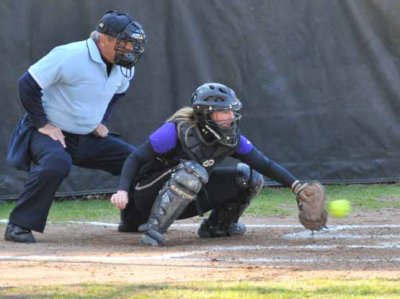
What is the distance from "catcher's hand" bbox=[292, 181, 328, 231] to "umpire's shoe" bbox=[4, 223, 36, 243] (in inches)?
74.8

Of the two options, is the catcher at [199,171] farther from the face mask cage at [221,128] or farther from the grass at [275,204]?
the grass at [275,204]

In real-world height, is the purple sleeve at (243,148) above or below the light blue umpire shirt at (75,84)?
below

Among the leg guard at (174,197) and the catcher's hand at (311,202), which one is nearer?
the leg guard at (174,197)

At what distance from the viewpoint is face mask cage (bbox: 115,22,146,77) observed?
6.98 metres

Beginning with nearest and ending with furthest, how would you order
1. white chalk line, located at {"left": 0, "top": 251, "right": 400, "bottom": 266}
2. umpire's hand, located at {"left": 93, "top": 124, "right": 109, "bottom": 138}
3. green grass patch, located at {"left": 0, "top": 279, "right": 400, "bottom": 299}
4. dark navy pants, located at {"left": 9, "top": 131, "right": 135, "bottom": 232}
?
green grass patch, located at {"left": 0, "top": 279, "right": 400, "bottom": 299} → white chalk line, located at {"left": 0, "top": 251, "right": 400, "bottom": 266} → dark navy pants, located at {"left": 9, "top": 131, "right": 135, "bottom": 232} → umpire's hand, located at {"left": 93, "top": 124, "right": 109, "bottom": 138}

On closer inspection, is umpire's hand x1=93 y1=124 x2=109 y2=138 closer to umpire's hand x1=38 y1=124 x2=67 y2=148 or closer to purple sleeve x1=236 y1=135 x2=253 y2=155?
umpire's hand x1=38 y1=124 x2=67 y2=148

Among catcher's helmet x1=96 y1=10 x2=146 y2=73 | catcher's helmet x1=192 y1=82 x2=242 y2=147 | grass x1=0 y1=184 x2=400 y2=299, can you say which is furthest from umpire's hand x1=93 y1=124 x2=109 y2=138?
grass x1=0 y1=184 x2=400 y2=299

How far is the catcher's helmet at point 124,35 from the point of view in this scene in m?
6.97

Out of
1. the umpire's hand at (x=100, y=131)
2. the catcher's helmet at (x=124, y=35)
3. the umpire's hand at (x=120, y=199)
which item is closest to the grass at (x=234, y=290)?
the umpire's hand at (x=120, y=199)

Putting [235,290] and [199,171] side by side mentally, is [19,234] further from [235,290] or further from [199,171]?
[235,290]

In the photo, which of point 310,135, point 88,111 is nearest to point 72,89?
point 88,111

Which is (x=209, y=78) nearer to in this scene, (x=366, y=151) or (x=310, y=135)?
(x=310, y=135)

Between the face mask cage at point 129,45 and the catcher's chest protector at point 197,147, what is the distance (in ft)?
2.46

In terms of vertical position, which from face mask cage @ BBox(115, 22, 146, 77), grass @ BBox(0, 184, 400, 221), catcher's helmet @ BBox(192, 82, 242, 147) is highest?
face mask cage @ BBox(115, 22, 146, 77)
